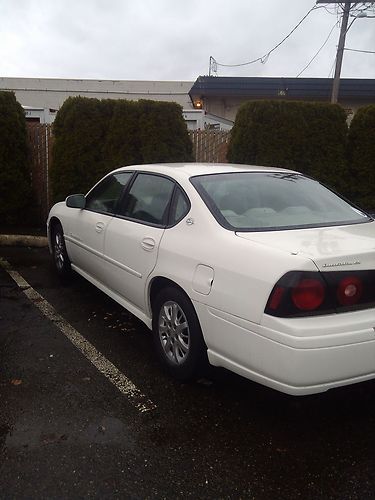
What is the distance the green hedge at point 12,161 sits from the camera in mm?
8016

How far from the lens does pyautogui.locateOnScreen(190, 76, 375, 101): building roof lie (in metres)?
21.4

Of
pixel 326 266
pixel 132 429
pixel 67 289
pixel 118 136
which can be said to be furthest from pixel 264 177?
pixel 118 136

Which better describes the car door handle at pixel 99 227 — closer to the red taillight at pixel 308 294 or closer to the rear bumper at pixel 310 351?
the rear bumper at pixel 310 351

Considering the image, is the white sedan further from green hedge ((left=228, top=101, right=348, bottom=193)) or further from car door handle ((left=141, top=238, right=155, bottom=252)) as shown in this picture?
green hedge ((left=228, top=101, right=348, bottom=193))

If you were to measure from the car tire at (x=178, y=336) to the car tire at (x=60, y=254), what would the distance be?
230 cm

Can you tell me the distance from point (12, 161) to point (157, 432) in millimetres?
6707

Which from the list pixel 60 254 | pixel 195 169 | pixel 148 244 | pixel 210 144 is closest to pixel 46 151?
pixel 210 144

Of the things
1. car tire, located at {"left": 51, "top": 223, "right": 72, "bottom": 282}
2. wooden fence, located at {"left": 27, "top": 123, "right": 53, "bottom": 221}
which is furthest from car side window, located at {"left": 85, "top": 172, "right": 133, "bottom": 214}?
wooden fence, located at {"left": 27, "top": 123, "right": 53, "bottom": 221}

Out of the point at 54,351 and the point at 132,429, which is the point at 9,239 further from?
the point at 132,429

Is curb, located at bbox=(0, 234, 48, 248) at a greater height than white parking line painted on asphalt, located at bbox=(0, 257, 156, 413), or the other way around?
curb, located at bbox=(0, 234, 48, 248)

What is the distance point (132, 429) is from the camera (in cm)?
268

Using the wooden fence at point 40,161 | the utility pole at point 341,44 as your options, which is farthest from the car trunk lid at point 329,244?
the utility pole at point 341,44

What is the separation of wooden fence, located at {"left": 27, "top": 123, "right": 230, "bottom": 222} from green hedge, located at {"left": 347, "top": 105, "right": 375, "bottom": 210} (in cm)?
215

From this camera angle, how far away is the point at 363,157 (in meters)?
7.46
